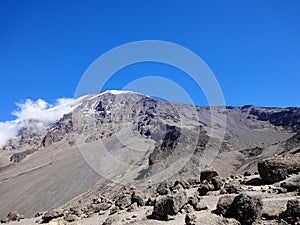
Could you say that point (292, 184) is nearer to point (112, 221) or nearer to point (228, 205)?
point (228, 205)

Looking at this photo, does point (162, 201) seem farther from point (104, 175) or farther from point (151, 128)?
point (151, 128)

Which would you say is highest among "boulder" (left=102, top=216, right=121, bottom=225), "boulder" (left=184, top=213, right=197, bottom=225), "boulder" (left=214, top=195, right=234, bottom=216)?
"boulder" (left=102, top=216, right=121, bottom=225)

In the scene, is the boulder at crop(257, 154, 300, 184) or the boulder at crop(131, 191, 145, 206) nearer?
the boulder at crop(257, 154, 300, 184)

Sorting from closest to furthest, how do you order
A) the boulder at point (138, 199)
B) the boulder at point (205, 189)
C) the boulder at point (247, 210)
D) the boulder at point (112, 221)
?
the boulder at point (247, 210), the boulder at point (112, 221), the boulder at point (205, 189), the boulder at point (138, 199)

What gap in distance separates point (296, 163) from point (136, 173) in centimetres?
6784

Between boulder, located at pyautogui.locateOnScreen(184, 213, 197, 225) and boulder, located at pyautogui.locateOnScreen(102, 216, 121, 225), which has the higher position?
boulder, located at pyautogui.locateOnScreen(102, 216, 121, 225)

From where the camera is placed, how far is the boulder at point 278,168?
59.3 ft

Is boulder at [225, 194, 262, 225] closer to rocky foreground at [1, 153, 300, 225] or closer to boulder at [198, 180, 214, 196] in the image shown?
rocky foreground at [1, 153, 300, 225]

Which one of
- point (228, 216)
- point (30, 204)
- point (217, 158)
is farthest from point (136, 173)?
point (228, 216)

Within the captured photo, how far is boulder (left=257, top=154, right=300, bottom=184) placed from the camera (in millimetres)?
18075

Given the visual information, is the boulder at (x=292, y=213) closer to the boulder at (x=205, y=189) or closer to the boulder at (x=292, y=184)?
the boulder at (x=292, y=184)

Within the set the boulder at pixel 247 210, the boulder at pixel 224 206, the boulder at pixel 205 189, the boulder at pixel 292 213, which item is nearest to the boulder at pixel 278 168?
the boulder at pixel 205 189

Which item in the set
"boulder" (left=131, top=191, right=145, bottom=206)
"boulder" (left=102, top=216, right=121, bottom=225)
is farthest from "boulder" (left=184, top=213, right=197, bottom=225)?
"boulder" (left=131, top=191, right=145, bottom=206)

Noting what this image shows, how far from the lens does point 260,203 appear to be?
12.4 metres
